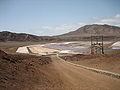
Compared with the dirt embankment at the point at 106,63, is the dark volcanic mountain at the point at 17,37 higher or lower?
higher

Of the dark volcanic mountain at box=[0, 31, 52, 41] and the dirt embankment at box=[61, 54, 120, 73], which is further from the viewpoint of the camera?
the dark volcanic mountain at box=[0, 31, 52, 41]

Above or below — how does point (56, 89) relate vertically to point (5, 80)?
below

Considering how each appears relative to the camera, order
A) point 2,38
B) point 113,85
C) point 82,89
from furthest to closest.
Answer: point 2,38, point 113,85, point 82,89

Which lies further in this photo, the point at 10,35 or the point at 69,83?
the point at 10,35

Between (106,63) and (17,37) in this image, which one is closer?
(106,63)

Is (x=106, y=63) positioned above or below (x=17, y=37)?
below

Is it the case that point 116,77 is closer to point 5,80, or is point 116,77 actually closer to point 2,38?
point 5,80

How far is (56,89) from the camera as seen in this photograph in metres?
11.6

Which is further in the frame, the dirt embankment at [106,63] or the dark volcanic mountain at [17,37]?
the dark volcanic mountain at [17,37]

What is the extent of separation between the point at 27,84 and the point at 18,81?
2.19ft

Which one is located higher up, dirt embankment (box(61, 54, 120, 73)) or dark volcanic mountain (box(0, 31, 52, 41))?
dark volcanic mountain (box(0, 31, 52, 41))

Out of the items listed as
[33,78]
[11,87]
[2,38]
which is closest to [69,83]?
[33,78]

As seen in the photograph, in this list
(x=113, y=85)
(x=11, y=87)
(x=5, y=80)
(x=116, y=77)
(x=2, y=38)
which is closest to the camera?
(x=11, y=87)

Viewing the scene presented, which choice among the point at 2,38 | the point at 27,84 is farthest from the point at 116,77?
the point at 2,38
